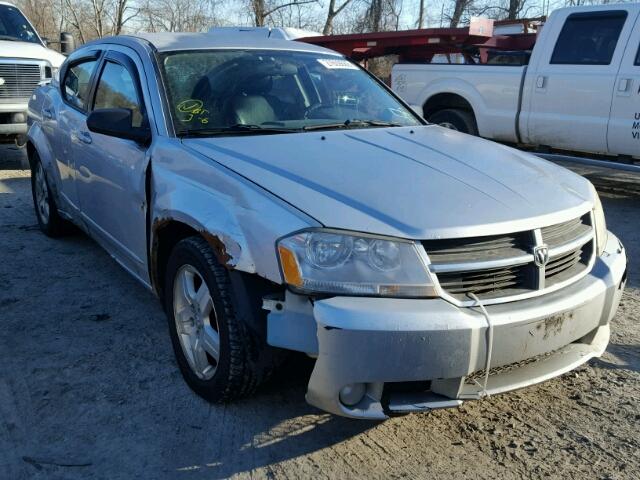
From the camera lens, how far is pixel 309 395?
2.45 meters

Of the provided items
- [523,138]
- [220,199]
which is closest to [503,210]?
[220,199]

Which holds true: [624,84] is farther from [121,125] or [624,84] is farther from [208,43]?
[121,125]

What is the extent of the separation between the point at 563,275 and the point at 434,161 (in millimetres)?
805

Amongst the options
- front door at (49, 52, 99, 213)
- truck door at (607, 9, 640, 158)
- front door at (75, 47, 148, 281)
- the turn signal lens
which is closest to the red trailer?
truck door at (607, 9, 640, 158)

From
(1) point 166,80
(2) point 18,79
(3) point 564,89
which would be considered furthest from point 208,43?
(2) point 18,79

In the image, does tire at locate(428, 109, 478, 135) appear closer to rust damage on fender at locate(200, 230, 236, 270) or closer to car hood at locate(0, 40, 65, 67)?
car hood at locate(0, 40, 65, 67)

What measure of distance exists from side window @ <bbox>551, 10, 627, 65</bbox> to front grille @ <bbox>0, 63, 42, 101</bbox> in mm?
7129

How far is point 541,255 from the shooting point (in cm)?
257

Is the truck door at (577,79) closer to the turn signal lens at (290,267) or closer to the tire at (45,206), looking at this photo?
the tire at (45,206)

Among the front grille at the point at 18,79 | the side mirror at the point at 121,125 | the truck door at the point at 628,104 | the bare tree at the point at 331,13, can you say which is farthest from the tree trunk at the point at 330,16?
the side mirror at the point at 121,125

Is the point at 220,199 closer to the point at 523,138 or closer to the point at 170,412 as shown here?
the point at 170,412

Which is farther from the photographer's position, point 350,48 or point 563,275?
point 350,48

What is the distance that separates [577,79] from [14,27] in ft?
27.0

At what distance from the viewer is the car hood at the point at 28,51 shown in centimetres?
918
